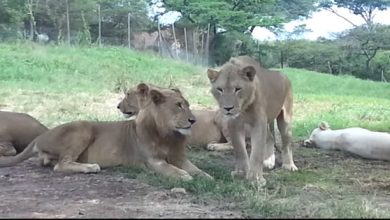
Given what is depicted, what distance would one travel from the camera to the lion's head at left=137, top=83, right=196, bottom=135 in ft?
21.5

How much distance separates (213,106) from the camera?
40.1ft

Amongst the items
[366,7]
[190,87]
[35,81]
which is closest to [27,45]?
[35,81]

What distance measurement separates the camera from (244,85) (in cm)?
637

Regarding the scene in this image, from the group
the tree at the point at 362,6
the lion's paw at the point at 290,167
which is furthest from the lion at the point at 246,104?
the tree at the point at 362,6

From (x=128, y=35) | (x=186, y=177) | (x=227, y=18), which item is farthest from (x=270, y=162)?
(x=227, y=18)

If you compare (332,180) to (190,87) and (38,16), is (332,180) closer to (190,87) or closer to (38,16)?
(190,87)

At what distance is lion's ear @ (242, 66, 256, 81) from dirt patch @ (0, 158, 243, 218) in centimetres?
124

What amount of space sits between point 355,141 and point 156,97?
2.93 meters

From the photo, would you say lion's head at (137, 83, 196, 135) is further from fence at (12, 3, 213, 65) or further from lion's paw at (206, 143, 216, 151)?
fence at (12, 3, 213, 65)

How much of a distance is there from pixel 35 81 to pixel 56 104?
379 centimetres

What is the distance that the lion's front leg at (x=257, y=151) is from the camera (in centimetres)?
639

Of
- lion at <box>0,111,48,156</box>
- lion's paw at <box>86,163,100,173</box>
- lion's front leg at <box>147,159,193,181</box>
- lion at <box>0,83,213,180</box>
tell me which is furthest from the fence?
lion's front leg at <box>147,159,193,181</box>

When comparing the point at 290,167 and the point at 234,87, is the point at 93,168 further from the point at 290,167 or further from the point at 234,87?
the point at 290,167

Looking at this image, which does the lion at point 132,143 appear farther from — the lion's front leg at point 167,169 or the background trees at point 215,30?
the background trees at point 215,30
